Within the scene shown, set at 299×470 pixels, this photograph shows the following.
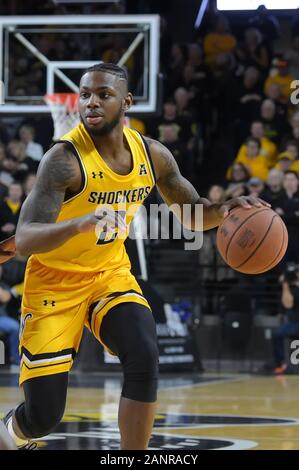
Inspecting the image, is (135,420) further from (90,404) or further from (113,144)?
(90,404)

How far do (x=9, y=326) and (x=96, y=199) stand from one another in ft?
Result: 23.8

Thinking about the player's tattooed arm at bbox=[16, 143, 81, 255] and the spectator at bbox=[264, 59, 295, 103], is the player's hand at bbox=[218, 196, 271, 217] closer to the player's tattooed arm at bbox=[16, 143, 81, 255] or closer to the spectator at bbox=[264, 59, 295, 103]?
the player's tattooed arm at bbox=[16, 143, 81, 255]

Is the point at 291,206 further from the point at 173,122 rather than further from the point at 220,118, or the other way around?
the point at 220,118

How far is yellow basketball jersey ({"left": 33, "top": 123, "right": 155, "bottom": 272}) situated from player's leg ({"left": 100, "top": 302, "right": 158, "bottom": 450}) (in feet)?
1.47

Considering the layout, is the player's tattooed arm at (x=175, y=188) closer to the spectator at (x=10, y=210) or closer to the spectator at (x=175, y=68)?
the spectator at (x=10, y=210)

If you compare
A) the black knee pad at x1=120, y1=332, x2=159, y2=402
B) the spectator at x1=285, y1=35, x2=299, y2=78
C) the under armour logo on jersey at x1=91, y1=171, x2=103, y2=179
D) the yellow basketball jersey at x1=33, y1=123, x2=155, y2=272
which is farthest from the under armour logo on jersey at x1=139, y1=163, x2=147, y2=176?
the spectator at x1=285, y1=35, x2=299, y2=78

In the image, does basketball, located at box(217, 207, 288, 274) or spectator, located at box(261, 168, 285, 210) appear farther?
spectator, located at box(261, 168, 285, 210)

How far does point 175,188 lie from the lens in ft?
17.1

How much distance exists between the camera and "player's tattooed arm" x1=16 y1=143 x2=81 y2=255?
14.3 feet

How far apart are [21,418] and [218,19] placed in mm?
12668

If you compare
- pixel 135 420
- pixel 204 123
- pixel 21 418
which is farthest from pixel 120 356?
pixel 204 123

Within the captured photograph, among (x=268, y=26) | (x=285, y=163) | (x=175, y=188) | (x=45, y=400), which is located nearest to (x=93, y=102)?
(x=175, y=188)

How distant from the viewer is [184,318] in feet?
40.6

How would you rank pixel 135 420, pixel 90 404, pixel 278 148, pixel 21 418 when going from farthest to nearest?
pixel 278 148, pixel 90 404, pixel 21 418, pixel 135 420
